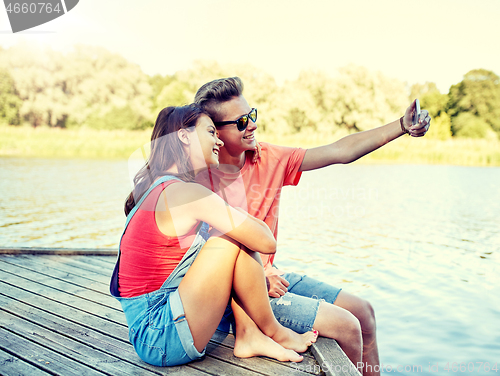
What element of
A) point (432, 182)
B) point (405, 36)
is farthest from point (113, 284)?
point (405, 36)

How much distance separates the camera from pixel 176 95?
31.9 metres

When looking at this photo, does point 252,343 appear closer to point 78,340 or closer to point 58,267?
point 78,340

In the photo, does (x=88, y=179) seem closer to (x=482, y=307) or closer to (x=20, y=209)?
(x=20, y=209)

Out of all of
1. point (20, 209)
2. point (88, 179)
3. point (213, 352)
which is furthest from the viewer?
point (88, 179)

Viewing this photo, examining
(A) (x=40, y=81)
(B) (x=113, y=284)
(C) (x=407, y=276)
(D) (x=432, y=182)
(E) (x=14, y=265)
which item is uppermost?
(A) (x=40, y=81)

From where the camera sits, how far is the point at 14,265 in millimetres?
3371

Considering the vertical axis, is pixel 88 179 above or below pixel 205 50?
below

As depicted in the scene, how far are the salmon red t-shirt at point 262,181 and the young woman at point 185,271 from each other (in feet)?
1.64

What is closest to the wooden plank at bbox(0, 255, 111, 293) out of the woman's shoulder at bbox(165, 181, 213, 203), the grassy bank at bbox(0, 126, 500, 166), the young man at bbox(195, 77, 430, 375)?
the young man at bbox(195, 77, 430, 375)

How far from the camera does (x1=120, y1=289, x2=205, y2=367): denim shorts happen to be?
1.67 metres

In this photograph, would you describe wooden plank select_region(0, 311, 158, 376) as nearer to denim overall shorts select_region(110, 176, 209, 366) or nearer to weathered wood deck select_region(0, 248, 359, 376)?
weathered wood deck select_region(0, 248, 359, 376)

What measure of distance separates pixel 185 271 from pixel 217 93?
1.15m

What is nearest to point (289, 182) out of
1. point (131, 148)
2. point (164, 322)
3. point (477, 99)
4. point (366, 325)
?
point (366, 325)

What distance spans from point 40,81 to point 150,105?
8212mm
